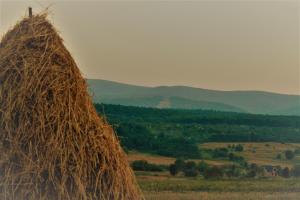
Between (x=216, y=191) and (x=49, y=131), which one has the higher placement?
(x=49, y=131)

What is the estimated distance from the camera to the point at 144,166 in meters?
55.6

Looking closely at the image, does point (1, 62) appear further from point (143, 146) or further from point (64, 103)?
point (143, 146)

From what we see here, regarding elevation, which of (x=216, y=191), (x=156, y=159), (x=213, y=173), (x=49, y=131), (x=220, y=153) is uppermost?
(x=49, y=131)

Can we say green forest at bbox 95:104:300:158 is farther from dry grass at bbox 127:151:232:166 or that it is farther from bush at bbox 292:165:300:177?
bush at bbox 292:165:300:177

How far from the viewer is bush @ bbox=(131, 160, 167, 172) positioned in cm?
5436

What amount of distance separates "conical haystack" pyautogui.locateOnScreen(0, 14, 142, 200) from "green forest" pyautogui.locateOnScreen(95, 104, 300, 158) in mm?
50871

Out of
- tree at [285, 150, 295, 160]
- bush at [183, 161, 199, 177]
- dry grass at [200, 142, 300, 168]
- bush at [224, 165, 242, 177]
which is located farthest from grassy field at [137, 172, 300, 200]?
tree at [285, 150, 295, 160]

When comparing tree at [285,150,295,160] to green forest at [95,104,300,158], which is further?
tree at [285,150,295,160]

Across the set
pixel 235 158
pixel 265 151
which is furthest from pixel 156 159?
pixel 265 151

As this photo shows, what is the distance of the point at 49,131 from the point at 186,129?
7801 centimetres

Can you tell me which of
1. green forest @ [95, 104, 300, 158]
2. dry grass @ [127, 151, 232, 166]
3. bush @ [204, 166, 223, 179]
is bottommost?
bush @ [204, 166, 223, 179]

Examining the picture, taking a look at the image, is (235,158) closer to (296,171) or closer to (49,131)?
(296,171)

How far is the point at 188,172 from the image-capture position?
54.9 meters

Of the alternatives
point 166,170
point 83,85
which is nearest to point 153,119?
point 166,170
